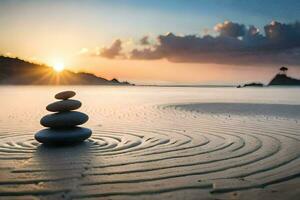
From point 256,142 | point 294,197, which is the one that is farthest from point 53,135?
point 294,197

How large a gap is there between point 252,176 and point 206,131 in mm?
6132

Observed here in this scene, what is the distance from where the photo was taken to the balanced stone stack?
33.3 feet

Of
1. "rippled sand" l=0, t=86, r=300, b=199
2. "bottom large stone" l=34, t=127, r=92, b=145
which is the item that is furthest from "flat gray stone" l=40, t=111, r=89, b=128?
"rippled sand" l=0, t=86, r=300, b=199

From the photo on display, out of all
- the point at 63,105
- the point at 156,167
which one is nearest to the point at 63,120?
the point at 63,105

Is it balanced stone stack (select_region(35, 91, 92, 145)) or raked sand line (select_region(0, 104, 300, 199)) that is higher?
balanced stone stack (select_region(35, 91, 92, 145))

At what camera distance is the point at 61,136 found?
1010 cm

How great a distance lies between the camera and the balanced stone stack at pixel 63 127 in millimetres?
10141

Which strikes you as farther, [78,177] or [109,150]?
[109,150]

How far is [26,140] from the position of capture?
11070mm

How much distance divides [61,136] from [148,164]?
3.45m

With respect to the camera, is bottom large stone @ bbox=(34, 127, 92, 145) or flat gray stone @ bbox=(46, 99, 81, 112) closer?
bottom large stone @ bbox=(34, 127, 92, 145)

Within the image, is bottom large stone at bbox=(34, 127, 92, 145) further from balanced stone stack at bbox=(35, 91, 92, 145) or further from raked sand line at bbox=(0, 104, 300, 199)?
raked sand line at bbox=(0, 104, 300, 199)

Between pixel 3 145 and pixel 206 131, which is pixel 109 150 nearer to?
pixel 3 145

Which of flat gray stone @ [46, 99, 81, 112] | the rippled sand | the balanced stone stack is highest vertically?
flat gray stone @ [46, 99, 81, 112]
